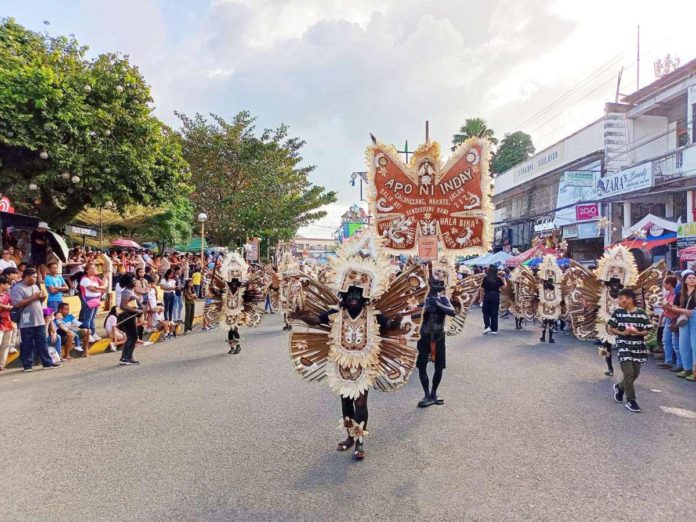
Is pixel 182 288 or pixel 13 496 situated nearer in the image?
pixel 13 496

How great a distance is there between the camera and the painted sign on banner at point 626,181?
16500mm

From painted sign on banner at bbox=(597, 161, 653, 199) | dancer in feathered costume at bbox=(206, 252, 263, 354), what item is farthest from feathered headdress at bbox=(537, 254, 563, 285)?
painted sign on banner at bbox=(597, 161, 653, 199)

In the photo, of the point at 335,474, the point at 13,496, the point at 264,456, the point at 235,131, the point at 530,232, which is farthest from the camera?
the point at 530,232

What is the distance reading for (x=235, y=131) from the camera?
24.2 metres

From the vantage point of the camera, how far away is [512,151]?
38.2 metres

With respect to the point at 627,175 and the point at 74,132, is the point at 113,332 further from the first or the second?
the point at 627,175

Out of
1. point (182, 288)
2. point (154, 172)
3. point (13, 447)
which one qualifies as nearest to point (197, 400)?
point (13, 447)

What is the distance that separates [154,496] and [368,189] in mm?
5045

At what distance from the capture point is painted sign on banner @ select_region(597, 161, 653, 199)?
16500 mm

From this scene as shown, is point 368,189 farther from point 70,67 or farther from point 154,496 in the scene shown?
point 70,67

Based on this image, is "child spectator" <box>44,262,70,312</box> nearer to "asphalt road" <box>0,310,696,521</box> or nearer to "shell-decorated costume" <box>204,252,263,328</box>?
"asphalt road" <box>0,310,696,521</box>

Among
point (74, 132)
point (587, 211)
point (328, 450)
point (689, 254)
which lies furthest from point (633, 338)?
point (587, 211)

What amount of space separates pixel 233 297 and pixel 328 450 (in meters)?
5.77

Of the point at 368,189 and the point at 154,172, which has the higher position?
the point at 154,172
